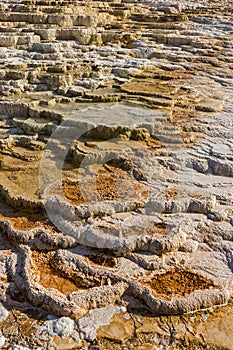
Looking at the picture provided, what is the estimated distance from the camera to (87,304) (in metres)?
2.62

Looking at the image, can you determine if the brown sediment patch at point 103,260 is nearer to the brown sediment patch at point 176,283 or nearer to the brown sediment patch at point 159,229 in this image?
the brown sediment patch at point 176,283

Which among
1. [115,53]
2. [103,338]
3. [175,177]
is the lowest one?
[103,338]

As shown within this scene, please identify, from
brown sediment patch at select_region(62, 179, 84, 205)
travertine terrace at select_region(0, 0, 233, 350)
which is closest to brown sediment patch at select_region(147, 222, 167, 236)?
travertine terrace at select_region(0, 0, 233, 350)

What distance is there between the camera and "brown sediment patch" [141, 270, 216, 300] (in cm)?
272

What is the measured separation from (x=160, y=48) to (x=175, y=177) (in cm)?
526

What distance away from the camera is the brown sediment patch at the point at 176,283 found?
2.72m

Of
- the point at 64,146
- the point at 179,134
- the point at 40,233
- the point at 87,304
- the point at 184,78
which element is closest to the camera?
the point at 87,304

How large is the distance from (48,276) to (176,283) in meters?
0.91

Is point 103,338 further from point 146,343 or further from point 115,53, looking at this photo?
point 115,53

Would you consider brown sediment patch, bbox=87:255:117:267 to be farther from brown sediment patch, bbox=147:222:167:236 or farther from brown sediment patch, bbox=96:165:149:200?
brown sediment patch, bbox=96:165:149:200

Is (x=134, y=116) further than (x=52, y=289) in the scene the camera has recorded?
Yes

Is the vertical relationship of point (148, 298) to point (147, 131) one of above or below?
below

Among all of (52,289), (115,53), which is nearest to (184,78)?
(115,53)

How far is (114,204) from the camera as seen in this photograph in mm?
3420
